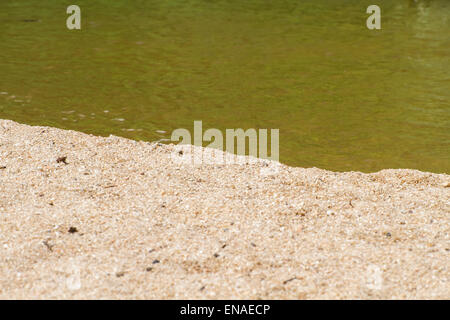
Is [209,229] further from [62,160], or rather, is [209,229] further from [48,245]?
[62,160]

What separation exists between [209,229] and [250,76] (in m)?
6.21

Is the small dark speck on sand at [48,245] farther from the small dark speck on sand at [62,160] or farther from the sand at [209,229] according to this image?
the small dark speck on sand at [62,160]

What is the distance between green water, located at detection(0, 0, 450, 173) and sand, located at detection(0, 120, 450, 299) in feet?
4.55

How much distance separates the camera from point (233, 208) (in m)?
5.11

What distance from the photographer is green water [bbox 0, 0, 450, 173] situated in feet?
26.0

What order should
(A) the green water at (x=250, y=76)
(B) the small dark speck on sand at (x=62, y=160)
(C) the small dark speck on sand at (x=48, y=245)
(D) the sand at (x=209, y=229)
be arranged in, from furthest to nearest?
(A) the green water at (x=250, y=76)
(B) the small dark speck on sand at (x=62, y=160)
(C) the small dark speck on sand at (x=48, y=245)
(D) the sand at (x=209, y=229)

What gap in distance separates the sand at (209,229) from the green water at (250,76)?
1.39 metres

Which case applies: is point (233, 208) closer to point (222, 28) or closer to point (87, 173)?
point (87, 173)

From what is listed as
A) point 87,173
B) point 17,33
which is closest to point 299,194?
point 87,173

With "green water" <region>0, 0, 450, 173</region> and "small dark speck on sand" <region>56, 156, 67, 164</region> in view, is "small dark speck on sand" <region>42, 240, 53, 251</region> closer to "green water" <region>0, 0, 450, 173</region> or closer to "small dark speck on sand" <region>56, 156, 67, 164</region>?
"small dark speck on sand" <region>56, 156, 67, 164</region>

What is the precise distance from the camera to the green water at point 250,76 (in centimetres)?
792

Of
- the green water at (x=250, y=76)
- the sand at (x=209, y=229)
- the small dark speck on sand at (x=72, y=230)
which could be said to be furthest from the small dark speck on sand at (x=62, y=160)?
the green water at (x=250, y=76)

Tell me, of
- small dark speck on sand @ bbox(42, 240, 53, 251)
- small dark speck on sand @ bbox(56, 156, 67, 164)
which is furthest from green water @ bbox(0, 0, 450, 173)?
small dark speck on sand @ bbox(42, 240, 53, 251)

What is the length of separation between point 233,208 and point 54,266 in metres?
1.64
